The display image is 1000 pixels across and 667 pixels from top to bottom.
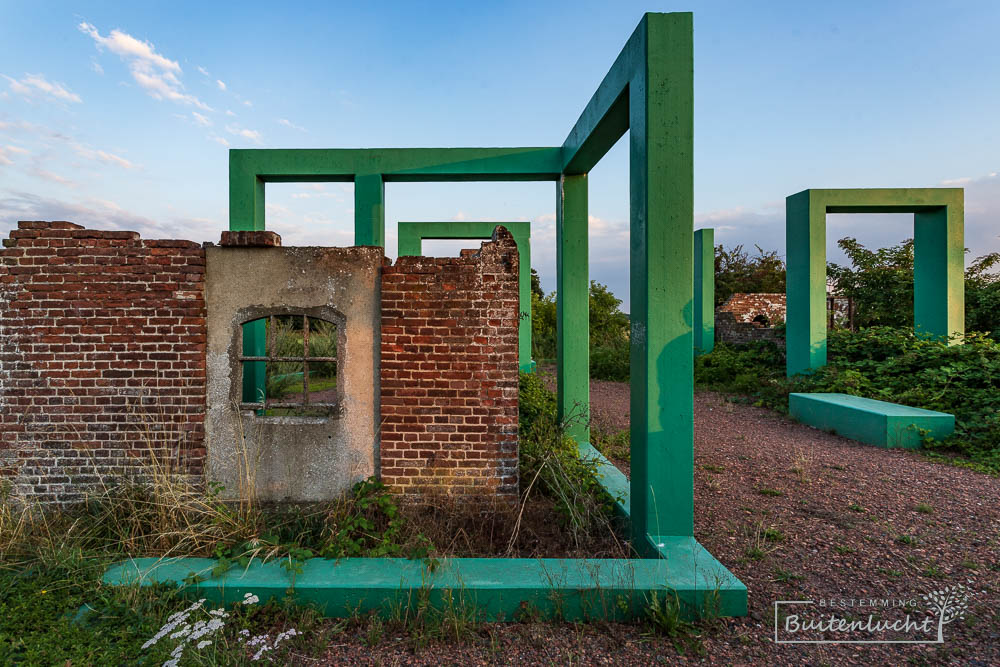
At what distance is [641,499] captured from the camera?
371 centimetres

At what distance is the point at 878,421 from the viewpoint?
696cm

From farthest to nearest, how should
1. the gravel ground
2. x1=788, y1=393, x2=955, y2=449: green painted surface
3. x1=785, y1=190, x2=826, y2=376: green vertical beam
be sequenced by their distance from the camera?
x1=785, y1=190, x2=826, y2=376: green vertical beam < x1=788, y1=393, x2=955, y2=449: green painted surface < the gravel ground

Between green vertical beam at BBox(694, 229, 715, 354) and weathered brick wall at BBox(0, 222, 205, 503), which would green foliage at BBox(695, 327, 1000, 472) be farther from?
weathered brick wall at BBox(0, 222, 205, 503)

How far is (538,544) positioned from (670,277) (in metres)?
2.20

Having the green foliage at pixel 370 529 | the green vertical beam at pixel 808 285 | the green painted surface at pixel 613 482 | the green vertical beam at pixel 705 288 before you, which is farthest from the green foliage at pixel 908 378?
the green foliage at pixel 370 529

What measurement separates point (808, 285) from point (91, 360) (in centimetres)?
1152

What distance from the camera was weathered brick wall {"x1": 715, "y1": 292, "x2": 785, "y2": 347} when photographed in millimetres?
14836

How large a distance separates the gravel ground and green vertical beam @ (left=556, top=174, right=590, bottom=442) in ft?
5.52

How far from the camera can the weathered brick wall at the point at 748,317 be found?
14.8 m

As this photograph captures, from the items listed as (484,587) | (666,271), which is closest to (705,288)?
(666,271)

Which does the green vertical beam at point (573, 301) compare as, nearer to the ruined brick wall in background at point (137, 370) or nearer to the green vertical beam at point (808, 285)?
the ruined brick wall in background at point (137, 370)

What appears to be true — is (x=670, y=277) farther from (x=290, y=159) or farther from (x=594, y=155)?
(x=290, y=159)

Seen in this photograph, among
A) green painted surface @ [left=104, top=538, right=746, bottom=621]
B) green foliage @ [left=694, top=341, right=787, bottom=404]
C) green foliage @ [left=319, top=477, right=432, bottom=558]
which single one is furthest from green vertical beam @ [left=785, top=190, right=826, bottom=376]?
green foliage @ [left=319, top=477, right=432, bottom=558]

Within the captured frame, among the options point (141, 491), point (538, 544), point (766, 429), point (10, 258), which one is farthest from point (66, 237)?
point (766, 429)
